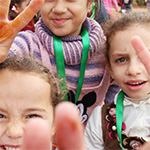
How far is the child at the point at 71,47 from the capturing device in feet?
5.63

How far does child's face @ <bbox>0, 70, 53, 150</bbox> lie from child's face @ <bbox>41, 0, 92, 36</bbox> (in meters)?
0.52

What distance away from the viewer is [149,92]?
162 cm

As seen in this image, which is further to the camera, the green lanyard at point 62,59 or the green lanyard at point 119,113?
the green lanyard at point 62,59

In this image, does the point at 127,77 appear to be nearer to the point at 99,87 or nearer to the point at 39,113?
the point at 99,87

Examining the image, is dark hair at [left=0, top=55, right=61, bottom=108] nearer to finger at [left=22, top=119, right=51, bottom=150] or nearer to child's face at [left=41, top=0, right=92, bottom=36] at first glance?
child's face at [left=41, top=0, right=92, bottom=36]

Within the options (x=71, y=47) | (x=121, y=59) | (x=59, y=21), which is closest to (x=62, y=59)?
(x=71, y=47)

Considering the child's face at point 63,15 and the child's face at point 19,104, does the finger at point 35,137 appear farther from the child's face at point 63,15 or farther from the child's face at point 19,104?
the child's face at point 63,15

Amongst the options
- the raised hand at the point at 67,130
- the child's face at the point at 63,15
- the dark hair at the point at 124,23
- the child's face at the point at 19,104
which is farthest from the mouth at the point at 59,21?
the raised hand at the point at 67,130

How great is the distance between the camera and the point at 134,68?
1.53 meters

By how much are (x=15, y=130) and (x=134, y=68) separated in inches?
29.3

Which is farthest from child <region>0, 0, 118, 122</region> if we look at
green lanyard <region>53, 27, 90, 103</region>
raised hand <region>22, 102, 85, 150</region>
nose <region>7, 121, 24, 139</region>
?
raised hand <region>22, 102, 85, 150</region>

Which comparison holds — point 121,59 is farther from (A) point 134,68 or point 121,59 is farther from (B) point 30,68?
(B) point 30,68

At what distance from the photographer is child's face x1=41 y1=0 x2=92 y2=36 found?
1.70m

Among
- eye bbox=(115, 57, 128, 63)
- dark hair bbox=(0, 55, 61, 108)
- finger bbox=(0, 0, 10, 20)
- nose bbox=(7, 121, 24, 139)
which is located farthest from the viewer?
eye bbox=(115, 57, 128, 63)
